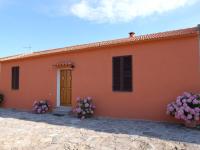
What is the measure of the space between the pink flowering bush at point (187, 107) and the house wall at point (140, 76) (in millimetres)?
635

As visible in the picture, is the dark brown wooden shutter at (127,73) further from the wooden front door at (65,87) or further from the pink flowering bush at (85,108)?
the wooden front door at (65,87)

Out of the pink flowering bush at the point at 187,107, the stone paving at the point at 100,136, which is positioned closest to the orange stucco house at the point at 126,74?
the pink flowering bush at the point at 187,107

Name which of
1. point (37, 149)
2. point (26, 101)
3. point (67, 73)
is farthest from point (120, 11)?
point (37, 149)

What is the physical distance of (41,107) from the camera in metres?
13.5

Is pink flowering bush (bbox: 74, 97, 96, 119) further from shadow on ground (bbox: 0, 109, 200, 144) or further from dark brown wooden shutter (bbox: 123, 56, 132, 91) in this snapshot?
dark brown wooden shutter (bbox: 123, 56, 132, 91)

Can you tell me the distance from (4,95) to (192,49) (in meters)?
13.0

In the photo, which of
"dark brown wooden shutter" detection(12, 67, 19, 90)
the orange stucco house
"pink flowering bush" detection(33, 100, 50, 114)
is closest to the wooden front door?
the orange stucco house

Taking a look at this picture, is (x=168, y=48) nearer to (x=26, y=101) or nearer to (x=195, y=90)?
(x=195, y=90)

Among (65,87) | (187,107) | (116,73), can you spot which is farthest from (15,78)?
(187,107)

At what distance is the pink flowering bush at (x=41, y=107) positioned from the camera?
13.4 m

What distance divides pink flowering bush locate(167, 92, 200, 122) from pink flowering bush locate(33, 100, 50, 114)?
24.5 feet

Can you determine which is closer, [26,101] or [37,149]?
[37,149]

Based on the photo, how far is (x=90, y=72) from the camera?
11.9 meters

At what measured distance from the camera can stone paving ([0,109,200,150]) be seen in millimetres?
6559
